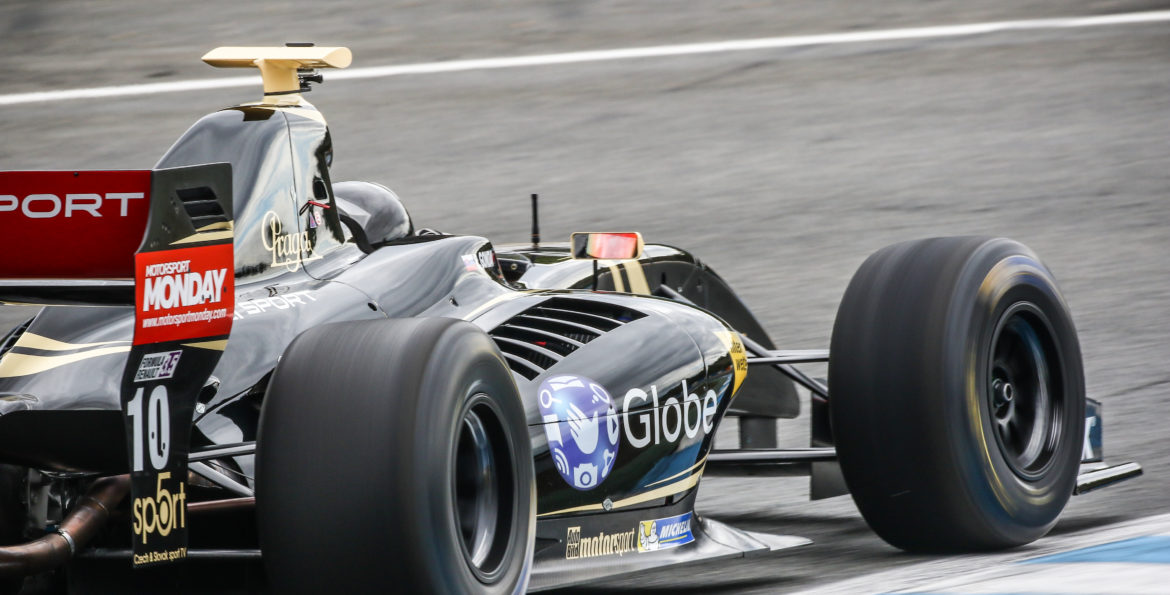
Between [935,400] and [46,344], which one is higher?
[46,344]

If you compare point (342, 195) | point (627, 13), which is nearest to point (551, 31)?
point (627, 13)

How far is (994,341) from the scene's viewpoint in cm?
527

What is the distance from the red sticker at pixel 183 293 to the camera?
3.60 meters

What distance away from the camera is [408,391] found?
361 centimetres

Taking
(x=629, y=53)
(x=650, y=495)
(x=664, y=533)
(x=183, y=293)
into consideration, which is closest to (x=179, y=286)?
(x=183, y=293)

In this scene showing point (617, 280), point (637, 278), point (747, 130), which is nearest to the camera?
point (617, 280)

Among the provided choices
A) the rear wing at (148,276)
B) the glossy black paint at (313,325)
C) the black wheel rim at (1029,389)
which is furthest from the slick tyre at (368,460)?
the black wheel rim at (1029,389)

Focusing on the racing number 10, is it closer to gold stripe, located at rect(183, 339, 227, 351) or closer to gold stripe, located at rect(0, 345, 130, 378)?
gold stripe, located at rect(183, 339, 227, 351)

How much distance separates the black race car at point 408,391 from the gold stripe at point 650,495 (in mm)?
15

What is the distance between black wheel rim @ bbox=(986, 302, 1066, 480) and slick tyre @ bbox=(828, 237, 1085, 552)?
22mm

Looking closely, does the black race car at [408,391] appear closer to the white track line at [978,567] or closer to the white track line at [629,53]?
the white track line at [978,567]

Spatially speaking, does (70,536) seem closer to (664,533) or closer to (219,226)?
(219,226)

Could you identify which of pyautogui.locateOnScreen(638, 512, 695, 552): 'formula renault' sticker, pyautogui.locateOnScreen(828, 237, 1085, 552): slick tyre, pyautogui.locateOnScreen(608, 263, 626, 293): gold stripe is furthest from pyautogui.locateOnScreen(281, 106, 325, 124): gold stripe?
pyautogui.locateOnScreen(828, 237, 1085, 552): slick tyre

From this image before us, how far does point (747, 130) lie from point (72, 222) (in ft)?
34.2
